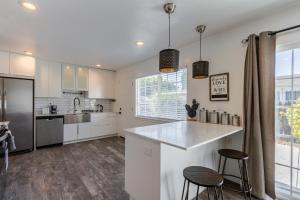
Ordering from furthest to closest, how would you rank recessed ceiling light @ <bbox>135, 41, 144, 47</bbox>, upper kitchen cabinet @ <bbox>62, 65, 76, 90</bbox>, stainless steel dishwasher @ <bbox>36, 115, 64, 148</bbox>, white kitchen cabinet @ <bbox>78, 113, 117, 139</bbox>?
1. white kitchen cabinet @ <bbox>78, 113, 117, 139</bbox>
2. upper kitchen cabinet @ <bbox>62, 65, 76, 90</bbox>
3. stainless steel dishwasher @ <bbox>36, 115, 64, 148</bbox>
4. recessed ceiling light @ <bbox>135, 41, 144, 47</bbox>

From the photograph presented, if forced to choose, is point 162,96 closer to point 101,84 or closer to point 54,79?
point 101,84

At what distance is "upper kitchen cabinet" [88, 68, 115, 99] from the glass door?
4719mm

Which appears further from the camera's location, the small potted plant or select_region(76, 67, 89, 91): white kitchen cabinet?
select_region(76, 67, 89, 91): white kitchen cabinet

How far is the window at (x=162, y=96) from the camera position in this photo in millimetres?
3303

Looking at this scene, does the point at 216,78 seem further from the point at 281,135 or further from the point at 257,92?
the point at 281,135

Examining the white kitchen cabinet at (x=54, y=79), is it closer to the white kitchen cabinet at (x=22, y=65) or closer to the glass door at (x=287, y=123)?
the white kitchen cabinet at (x=22, y=65)

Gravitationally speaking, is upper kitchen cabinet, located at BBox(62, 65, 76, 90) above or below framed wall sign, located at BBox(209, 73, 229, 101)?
above

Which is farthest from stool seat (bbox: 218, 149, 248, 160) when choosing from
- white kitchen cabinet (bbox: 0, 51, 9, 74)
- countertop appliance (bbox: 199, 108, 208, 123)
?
white kitchen cabinet (bbox: 0, 51, 9, 74)

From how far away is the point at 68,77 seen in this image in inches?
183

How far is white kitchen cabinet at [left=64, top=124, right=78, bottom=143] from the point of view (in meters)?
4.40

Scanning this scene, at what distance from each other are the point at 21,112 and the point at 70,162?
5.78 feet

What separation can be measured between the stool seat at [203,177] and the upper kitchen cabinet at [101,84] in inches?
172

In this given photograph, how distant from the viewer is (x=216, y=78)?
8.48 ft

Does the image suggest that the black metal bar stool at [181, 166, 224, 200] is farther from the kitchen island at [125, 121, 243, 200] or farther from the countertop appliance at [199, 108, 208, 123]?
the countertop appliance at [199, 108, 208, 123]
